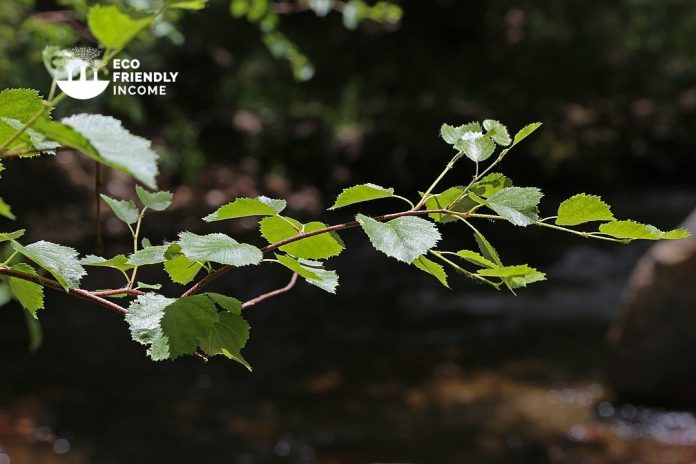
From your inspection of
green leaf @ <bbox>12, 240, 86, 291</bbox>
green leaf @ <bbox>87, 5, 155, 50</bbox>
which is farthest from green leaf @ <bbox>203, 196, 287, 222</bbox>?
green leaf @ <bbox>87, 5, 155, 50</bbox>

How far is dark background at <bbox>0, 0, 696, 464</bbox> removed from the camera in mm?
4883

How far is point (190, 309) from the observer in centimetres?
69

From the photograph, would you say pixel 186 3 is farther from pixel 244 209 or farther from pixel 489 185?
pixel 489 185

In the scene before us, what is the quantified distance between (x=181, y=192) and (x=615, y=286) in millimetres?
5447

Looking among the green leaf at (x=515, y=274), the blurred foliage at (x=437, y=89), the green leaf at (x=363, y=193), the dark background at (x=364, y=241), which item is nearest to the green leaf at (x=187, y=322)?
the green leaf at (x=363, y=193)

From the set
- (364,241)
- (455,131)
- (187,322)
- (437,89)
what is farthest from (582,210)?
(437,89)

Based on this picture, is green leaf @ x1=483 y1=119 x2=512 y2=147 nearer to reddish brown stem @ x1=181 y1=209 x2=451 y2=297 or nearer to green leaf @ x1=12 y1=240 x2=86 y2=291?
reddish brown stem @ x1=181 y1=209 x2=451 y2=297

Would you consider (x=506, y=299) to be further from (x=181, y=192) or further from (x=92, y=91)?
(x=92, y=91)

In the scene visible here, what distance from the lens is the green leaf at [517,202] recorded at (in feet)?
2.24

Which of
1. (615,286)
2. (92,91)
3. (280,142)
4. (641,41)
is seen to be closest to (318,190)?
(280,142)

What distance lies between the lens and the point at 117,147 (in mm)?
505

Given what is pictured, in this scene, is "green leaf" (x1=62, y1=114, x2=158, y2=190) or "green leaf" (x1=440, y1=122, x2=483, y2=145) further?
"green leaf" (x1=440, y1=122, x2=483, y2=145)

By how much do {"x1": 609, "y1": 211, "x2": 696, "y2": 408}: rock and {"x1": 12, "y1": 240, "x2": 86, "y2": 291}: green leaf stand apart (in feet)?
16.0

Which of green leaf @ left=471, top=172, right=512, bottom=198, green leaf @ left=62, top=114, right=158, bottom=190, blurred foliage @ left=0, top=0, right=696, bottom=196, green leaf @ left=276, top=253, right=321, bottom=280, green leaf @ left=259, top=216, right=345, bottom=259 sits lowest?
blurred foliage @ left=0, top=0, right=696, bottom=196
